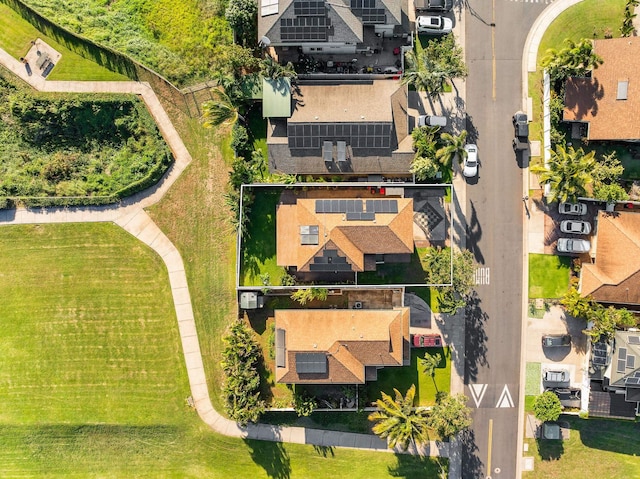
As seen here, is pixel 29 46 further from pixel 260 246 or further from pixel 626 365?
pixel 626 365

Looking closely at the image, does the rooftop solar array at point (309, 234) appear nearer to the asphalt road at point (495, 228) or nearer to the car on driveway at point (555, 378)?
the asphalt road at point (495, 228)

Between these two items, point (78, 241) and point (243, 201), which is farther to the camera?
point (78, 241)

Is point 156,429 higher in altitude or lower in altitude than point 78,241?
lower

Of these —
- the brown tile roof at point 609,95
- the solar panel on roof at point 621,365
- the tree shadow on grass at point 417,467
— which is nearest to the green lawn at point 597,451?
the solar panel on roof at point 621,365

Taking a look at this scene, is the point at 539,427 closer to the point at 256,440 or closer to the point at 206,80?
the point at 256,440

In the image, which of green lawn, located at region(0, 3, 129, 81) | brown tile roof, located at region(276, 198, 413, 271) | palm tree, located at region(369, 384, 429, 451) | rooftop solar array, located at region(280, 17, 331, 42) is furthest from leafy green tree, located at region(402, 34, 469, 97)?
green lawn, located at region(0, 3, 129, 81)

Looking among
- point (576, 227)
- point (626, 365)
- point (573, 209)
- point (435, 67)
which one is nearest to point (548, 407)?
point (626, 365)

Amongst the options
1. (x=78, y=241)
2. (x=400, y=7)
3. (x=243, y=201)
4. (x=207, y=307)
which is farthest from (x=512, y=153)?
(x=78, y=241)
